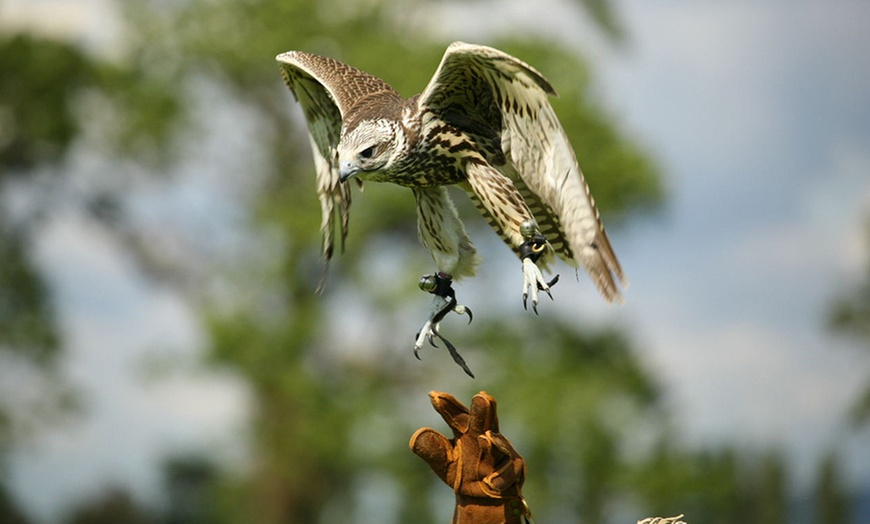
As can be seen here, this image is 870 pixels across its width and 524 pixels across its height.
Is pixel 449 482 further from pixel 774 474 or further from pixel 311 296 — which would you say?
pixel 311 296

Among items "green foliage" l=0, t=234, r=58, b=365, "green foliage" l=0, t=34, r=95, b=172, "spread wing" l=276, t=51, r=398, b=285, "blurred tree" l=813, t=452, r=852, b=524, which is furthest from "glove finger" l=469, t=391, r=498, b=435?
"green foliage" l=0, t=34, r=95, b=172

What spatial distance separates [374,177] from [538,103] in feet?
2.22

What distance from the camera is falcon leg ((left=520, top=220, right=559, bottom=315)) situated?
471 centimetres

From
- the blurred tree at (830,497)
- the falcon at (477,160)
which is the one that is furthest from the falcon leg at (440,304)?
the blurred tree at (830,497)

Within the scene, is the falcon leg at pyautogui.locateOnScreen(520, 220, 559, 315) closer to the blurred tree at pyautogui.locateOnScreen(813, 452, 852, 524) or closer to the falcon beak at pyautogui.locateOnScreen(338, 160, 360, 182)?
the falcon beak at pyautogui.locateOnScreen(338, 160, 360, 182)

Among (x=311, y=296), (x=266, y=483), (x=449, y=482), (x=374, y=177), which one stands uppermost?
(x=311, y=296)

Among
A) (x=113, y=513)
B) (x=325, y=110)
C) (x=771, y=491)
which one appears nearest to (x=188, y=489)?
(x=113, y=513)

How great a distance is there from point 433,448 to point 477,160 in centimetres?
107

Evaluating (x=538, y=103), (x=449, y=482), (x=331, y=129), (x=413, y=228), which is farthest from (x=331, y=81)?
(x=413, y=228)

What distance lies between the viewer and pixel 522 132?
4824 millimetres

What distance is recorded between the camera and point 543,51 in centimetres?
1702

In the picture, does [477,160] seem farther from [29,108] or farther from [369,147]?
[29,108]

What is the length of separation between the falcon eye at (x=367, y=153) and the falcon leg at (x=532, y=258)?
0.60m

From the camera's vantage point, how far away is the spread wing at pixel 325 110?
5363 millimetres
